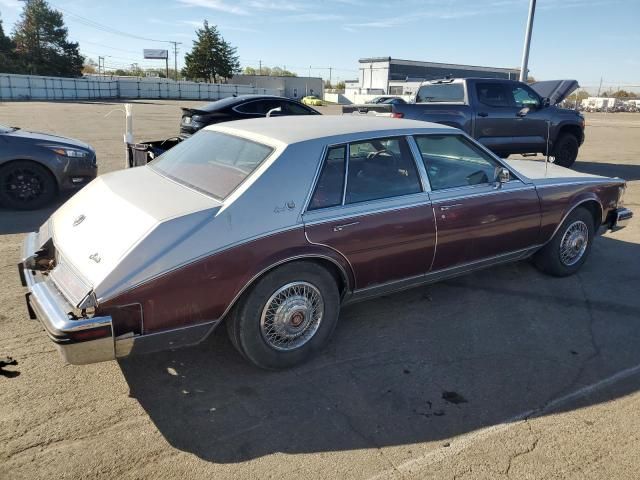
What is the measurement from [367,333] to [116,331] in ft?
6.30

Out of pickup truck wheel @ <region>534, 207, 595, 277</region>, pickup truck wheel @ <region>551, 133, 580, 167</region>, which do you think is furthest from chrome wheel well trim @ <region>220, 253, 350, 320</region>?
pickup truck wheel @ <region>551, 133, 580, 167</region>

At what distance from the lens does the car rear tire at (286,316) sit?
3.10 m

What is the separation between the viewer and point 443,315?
13.8 feet

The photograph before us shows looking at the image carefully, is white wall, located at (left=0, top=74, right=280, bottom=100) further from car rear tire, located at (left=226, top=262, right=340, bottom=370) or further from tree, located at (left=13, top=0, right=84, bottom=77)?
car rear tire, located at (left=226, top=262, right=340, bottom=370)

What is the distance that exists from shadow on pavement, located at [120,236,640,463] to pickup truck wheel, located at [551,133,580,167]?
7769mm

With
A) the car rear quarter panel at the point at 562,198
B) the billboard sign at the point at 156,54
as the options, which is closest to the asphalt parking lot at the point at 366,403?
the car rear quarter panel at the point at 562,198

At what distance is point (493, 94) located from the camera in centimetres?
1049

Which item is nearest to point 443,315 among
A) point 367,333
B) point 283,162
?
point 367,333

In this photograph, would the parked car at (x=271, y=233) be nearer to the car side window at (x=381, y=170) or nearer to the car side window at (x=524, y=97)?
the car side window at (x=381, y=170)

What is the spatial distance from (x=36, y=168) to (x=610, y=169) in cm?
1256

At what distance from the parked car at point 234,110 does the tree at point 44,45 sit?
62.8m

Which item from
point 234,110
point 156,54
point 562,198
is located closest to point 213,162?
point 562,198

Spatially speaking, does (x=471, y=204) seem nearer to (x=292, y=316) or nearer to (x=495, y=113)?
(x=292, y=316)

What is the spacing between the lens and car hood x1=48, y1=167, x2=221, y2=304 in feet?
8.83
